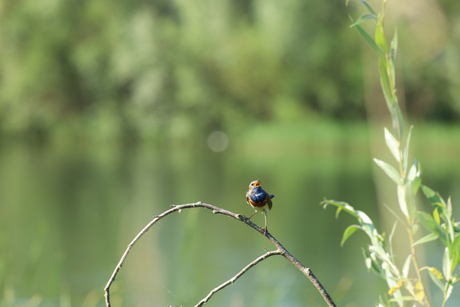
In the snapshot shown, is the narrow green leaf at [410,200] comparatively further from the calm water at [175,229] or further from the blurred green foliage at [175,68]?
the blurred green foliage at [175,68]

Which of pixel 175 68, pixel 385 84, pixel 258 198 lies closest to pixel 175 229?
pixel 258 198

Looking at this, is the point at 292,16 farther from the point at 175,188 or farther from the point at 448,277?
the point at 448,277

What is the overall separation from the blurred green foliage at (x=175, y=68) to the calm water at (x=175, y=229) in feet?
19.8

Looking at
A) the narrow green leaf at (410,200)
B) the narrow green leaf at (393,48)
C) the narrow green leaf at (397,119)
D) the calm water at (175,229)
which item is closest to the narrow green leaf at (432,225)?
the narrow green leaf at (410,200)

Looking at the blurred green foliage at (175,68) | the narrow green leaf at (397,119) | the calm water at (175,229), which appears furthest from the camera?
the blurred green foliage at (175,68)

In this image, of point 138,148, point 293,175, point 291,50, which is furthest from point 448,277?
point 138,148

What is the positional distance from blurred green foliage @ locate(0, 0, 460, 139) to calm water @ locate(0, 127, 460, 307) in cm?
604

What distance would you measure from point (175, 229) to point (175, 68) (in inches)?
951

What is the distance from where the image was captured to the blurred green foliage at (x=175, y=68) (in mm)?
36000

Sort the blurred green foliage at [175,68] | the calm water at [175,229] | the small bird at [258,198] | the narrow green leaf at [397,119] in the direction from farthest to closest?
the blurred green foliage at [175,68]
the calm water at [175,229]
the small bird at [258,198]
the narrow green leaf at [397,119]

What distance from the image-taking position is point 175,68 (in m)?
38.0

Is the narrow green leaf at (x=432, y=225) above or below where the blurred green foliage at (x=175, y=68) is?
below

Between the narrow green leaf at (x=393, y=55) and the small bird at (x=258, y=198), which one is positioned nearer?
the narrow green leaf at (x=393, y=55)

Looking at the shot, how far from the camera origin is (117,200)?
60.8 ft
